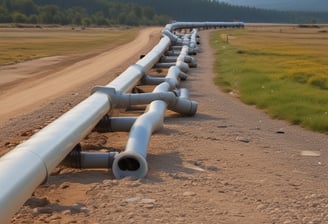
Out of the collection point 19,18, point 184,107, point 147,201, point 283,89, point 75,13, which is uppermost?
point 147,201

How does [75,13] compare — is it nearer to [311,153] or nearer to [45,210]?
[311,153]

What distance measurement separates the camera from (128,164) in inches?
278

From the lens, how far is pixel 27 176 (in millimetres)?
5156

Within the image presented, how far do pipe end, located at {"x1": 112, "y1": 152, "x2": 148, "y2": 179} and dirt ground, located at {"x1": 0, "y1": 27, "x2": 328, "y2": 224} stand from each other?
0.11 meters

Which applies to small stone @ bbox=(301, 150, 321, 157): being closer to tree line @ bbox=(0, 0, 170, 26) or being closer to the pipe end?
the pipe end

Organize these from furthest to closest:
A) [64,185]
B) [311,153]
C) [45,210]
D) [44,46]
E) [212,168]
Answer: [44,46] < [311,153] < [212,168] < [64,185] < [45,210]

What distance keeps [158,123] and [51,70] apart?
1495cm

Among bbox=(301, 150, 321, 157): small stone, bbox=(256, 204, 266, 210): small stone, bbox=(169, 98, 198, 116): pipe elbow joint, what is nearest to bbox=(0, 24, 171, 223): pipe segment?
bbox=(256, 204, 266, 210): small stone

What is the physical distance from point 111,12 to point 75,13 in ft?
77.3

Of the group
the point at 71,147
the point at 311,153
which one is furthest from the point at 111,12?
the point at 71,147

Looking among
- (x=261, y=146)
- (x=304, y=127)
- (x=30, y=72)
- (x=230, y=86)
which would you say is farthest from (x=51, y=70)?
(x=261, y=146)

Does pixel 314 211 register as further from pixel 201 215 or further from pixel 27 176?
pixel 27 176

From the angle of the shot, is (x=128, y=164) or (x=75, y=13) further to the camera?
(x=75, y=13)

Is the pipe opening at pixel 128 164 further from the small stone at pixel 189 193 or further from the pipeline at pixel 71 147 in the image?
the small stone at pixel 189 193
